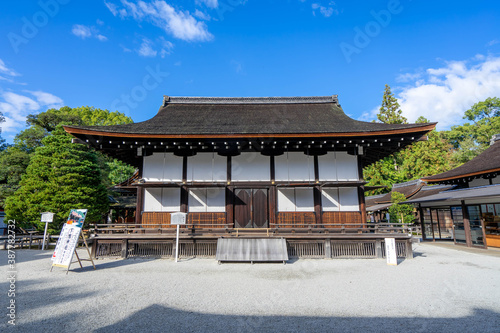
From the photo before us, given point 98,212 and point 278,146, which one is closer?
point 278,146

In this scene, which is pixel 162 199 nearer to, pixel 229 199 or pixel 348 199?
pixel 229 199

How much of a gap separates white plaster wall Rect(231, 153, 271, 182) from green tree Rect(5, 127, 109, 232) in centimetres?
1068

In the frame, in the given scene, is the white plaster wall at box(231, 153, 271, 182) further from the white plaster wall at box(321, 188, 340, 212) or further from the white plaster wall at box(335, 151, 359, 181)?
the white plaster wall at box(335, 151, 359, 181)

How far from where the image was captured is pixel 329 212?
1141 centimetres

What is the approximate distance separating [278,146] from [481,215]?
13.0m

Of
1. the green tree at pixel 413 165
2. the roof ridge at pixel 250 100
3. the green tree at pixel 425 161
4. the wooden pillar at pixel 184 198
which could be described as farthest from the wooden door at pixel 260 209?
the green tree at pixel 425 161

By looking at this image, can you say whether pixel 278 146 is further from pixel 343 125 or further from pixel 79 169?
pixel 79 169

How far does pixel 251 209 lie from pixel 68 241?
7107 mm

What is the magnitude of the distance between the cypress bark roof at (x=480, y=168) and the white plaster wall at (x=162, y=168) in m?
15.9

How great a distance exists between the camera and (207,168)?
11766mm

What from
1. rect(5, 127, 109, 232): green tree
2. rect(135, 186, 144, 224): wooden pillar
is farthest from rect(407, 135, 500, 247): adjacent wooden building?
rect(5, 127, 109, 232): green tree

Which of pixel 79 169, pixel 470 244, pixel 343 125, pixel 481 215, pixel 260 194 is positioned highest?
pixel 343 125

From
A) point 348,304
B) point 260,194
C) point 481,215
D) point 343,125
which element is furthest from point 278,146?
point 481,215

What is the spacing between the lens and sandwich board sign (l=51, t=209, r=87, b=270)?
7836mm
